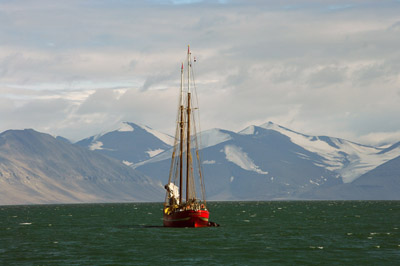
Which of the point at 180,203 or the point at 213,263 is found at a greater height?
the point at 180,203

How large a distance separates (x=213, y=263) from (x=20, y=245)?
3449 cm

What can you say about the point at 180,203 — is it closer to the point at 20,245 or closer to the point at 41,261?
the point at 20,245

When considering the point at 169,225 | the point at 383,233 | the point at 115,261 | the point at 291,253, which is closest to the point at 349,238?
the point at 383,233

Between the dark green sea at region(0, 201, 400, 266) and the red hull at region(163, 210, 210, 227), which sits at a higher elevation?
the red hull at region(163, 210, 210, 227)

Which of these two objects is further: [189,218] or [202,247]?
[189,218]

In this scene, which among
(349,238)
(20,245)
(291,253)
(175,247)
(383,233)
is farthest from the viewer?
(383,233)

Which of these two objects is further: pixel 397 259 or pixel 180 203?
pixel 180 203

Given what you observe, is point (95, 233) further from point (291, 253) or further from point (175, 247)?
point (291, 253)

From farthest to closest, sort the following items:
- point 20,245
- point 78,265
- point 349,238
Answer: point 349,238 < point 20,245 < point 78,265

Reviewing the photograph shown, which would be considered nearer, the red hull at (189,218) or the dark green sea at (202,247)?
the dark green sea at (202,247)

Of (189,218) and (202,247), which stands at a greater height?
(189,218)

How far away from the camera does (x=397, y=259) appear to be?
79688 mm

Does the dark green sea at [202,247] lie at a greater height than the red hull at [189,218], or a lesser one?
lesser

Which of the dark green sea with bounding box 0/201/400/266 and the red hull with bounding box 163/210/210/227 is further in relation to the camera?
the red hull with bounding box 163/210/210/227
